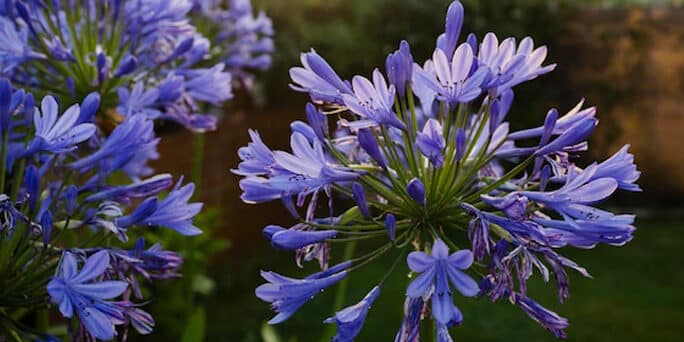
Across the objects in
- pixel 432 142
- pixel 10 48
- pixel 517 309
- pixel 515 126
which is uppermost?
pixel 10 48

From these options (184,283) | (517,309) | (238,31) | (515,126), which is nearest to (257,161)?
(238,31)

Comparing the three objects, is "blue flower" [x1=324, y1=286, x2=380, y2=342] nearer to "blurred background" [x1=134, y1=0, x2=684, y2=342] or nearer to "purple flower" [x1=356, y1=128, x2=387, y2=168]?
"purple flower" [x1=356, y1=128, x2=387, y2=168]

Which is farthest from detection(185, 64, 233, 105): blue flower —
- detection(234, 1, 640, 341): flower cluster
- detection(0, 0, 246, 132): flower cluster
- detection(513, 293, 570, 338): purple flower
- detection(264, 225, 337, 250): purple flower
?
detection(513, 293, 570, 338): purple flower

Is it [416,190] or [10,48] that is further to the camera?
[10,48]

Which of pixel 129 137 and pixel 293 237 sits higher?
pixel 129 137

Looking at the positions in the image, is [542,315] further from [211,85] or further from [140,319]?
[211,85]

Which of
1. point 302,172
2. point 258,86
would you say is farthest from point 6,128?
point 258,86

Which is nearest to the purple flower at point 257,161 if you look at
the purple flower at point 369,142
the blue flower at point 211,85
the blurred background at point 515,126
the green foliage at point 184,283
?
the purple flower at point 369,142

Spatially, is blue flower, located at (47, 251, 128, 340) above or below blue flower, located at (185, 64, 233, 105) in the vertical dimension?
below
